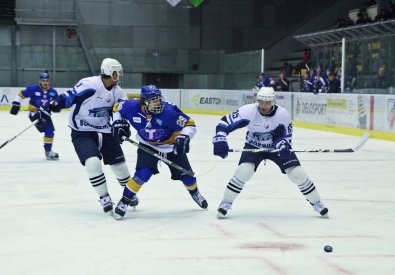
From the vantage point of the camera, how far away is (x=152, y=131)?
5699 mm

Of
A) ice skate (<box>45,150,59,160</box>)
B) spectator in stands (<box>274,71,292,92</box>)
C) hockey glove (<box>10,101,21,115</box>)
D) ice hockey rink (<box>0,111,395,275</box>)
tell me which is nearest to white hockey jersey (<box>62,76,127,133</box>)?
ice hockey rink (<box>0,111,395,275</box>)

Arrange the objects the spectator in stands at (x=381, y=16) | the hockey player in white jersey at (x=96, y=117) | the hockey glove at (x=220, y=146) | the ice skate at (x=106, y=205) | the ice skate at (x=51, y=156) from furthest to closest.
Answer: the spectator in stands at (x=381, y=16)
the ice skate at (x=51, y=156)
the hockey player in white jersey at (x=96, y=117)
the ice skate at (x=106, y=205)
the hockey glove at (x=220, y=146)

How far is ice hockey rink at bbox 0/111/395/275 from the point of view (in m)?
4.15

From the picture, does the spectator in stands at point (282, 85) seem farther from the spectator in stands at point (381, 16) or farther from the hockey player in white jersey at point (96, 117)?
the hockey player in white jersey at point (96, 117)

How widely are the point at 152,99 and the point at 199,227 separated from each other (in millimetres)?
1103

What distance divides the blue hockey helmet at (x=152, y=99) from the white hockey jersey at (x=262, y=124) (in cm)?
52

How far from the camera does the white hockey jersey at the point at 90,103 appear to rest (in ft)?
19.6

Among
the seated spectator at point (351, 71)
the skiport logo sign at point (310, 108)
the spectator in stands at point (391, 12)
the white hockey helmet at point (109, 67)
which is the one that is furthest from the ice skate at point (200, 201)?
the spectator in stands at point (391, 12)

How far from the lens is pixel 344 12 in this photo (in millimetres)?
27828

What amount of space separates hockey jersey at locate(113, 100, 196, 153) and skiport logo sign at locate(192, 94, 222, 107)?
54.2 feet

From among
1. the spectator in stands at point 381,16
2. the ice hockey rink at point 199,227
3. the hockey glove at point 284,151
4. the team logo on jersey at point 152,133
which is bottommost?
the ice hockey rink at point 199,227

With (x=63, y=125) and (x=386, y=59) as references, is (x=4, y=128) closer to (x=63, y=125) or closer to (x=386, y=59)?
(x=63, y=125)

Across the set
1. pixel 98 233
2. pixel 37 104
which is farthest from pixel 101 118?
pixel 37 104

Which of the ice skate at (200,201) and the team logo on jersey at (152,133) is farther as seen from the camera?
the ice skate at (200,201)
